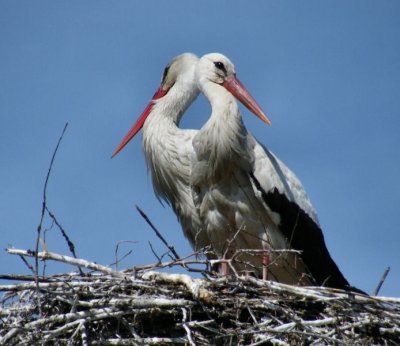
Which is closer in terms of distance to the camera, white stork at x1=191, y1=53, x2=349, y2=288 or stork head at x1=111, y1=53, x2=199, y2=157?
white stork at x1=191, y1=53, x2=349, y2=288

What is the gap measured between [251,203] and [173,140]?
867 millimetres

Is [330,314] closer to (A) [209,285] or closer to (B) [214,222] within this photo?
(A) [209,285]

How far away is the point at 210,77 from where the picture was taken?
780 centimetres

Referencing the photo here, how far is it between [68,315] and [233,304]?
36.9 inches

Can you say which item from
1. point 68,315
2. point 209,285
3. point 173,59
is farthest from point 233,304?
point 173,59

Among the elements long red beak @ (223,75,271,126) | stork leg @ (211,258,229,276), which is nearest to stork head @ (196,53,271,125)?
long red beak @ (223,75,271,126)

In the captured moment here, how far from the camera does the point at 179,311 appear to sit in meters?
5.96

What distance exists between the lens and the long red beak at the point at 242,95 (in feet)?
25.6

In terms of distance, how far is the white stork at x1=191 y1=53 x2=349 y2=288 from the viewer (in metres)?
7.28

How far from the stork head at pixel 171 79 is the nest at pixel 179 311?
2.40m

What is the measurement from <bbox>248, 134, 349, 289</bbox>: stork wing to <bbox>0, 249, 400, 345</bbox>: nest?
120 cm

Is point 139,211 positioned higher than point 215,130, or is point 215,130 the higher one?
point 215,130

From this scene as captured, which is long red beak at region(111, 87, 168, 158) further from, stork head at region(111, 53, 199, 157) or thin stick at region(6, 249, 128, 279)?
thin stick at region(6, 249, 128, 279)

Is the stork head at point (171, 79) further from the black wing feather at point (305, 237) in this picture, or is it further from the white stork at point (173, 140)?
the black wing feather at point (305, 237)
